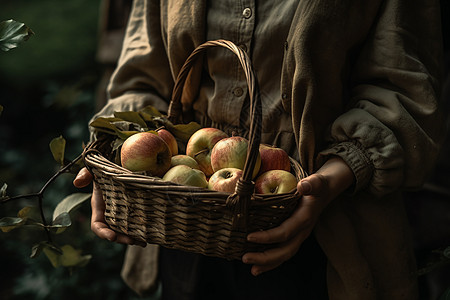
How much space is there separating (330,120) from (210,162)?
1.07 feet

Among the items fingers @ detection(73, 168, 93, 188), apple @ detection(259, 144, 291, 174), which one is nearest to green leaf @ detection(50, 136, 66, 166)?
fingers @ detection(73, 168, 93, 188)

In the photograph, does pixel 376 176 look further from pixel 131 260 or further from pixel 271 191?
pixel 131 260

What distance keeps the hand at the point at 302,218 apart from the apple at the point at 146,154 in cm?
29

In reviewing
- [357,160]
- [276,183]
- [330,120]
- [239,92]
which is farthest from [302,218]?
[239,92]

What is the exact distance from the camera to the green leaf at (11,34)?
35.1 inches

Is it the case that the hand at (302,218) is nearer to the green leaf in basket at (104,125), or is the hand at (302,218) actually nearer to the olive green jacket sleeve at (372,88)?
the olive green jacket sleeve at (372,88)

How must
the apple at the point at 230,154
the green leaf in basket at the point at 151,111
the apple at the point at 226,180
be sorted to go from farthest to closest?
the green leaf in basket at the point at 151,111 → the apple at the point at 230,154 → the apple at the point at 226,180

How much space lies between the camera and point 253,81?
0.85 m

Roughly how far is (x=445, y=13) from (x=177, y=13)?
730 mm

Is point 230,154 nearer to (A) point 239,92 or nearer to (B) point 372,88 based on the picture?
(A) point 239,92

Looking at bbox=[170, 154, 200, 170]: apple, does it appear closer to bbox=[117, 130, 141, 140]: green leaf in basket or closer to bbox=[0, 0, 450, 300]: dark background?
bbox=[117, 130, 141, 140]: green leaf in basket

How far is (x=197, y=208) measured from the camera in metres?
0.82

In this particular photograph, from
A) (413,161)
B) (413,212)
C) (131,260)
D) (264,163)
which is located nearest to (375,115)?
(413,161)

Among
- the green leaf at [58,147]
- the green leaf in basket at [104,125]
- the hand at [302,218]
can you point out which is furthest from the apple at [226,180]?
the green leaf at [58,147]
